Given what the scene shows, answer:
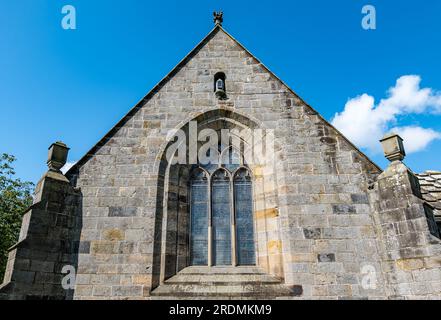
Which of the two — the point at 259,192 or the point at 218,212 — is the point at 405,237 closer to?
the point at 259,192

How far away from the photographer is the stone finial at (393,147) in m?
6.93

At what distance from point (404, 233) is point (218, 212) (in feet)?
12.1

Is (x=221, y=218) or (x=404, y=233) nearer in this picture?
(x=404, y=233)

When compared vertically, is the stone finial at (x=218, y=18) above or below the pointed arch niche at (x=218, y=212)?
above

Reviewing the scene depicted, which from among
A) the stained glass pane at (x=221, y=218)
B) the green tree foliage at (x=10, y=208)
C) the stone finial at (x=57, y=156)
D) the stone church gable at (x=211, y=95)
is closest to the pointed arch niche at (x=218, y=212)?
the stained glass pane at (x=221, y=218)

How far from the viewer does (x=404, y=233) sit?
20.1 feet

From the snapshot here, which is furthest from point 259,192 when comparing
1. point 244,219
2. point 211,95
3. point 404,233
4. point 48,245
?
point 48,245

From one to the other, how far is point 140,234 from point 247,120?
3619 mm

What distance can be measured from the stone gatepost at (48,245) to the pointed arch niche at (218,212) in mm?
1650

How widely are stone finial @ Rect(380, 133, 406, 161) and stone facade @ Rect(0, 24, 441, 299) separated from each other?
24 centimetres

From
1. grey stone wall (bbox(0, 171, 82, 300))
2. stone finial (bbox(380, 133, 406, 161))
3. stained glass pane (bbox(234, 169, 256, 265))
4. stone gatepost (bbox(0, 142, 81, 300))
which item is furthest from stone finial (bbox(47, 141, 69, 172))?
stone finial (bbox(380, 133, 406, 161))

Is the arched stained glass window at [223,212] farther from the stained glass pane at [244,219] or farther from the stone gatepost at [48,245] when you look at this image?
the stone gatepost at [48,245]

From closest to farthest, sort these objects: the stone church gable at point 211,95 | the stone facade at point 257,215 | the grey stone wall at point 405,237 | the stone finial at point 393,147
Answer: the grey stone wall at point 405,237 < the stone facade at point 257,215 < the stone finial at point 393,147 < the stone church gable at point 211,95
